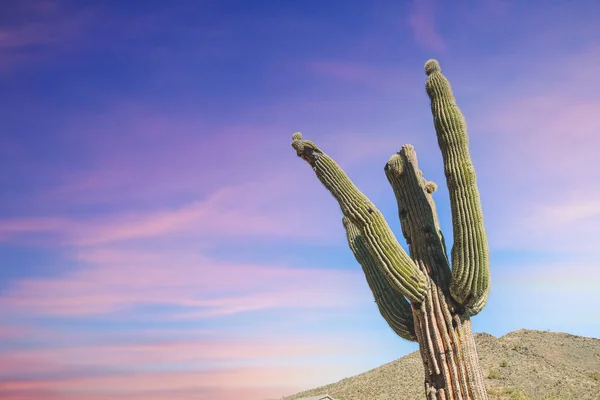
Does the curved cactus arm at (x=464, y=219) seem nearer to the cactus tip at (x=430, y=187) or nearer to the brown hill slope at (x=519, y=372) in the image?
the cactus tip at (x=430, y=187)

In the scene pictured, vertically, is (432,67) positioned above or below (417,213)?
above

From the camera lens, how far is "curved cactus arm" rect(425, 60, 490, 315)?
30.8 ft

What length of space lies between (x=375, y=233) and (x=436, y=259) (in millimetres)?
1211

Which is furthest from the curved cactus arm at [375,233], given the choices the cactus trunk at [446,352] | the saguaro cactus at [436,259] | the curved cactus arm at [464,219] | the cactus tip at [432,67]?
the cactus tip at [432,67]

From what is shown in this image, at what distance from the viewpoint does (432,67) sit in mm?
10820

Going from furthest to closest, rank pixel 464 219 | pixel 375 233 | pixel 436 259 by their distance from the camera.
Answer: pixel 436 259 < pixel 375 233 < pixel 464 219

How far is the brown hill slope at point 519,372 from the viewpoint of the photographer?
93.1 ft

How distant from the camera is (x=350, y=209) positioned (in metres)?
9.94

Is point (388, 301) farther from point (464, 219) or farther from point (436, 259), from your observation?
point (464, 219)

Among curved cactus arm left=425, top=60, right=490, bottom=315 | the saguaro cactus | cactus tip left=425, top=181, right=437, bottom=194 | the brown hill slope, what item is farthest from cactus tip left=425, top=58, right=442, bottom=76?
the brown hill slope

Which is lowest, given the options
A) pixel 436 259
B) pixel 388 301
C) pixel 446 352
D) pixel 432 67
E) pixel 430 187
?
pixel 446 352

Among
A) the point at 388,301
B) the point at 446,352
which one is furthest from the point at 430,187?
the point at 446,352

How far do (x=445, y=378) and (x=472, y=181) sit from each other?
3242mm

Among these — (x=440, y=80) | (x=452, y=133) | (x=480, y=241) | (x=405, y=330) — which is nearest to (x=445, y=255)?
(x=480, y=241)
